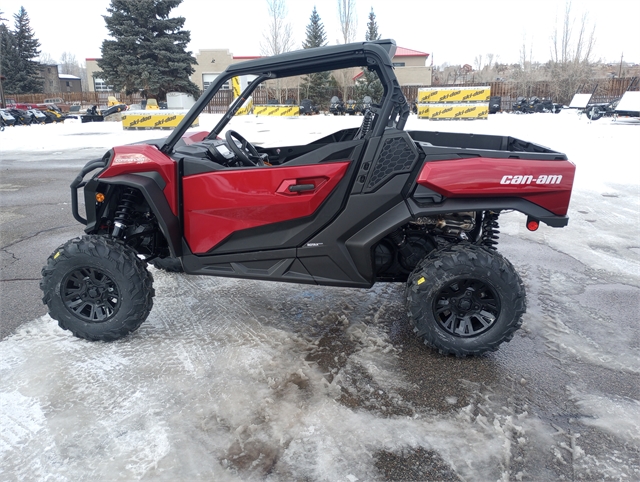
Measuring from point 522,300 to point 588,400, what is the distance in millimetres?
654

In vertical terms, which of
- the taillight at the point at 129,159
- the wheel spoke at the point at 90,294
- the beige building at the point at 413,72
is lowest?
the wheel spoke at the point at 90,294

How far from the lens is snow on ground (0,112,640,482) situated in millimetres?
2285

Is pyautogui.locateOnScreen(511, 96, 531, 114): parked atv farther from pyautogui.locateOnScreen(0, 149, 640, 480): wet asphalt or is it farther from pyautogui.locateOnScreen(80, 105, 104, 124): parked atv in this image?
pyautogui.locateOnScreen(0, 149, 640, 480): wet asphalt

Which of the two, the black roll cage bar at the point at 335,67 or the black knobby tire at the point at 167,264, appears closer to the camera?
the black roll cage bar at the point at 335,67

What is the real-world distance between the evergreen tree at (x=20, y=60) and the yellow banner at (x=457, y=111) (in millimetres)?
40712

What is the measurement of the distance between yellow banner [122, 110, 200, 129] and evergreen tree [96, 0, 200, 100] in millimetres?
11046

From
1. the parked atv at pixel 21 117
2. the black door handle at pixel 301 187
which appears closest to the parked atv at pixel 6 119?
the parked atv at pixel 21 117

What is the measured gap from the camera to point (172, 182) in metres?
3.31

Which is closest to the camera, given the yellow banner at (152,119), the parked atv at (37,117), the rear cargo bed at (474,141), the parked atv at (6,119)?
the rear cargo bed at (474,141)

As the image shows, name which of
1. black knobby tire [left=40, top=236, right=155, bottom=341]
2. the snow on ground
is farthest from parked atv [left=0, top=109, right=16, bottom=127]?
black knobby tire [left=40, top=236, right=155, bottom=341]

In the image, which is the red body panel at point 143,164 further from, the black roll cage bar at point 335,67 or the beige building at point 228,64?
the beige building at point 228,64

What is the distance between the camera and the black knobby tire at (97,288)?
10.7 ft

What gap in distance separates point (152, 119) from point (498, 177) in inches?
792

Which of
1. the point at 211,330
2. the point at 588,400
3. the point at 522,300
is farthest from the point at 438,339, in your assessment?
the point at 211,330
